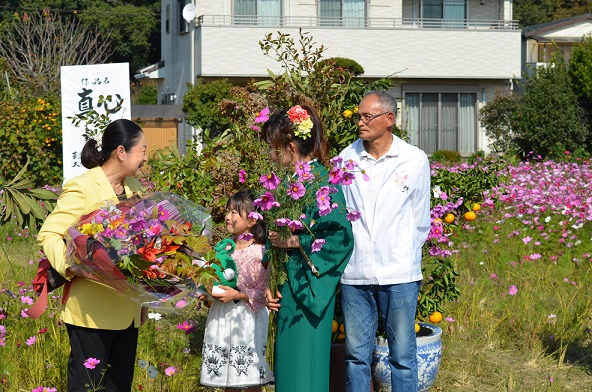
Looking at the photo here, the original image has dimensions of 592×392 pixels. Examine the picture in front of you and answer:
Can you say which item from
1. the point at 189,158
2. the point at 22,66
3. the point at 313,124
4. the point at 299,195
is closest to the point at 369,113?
the point at 313,124

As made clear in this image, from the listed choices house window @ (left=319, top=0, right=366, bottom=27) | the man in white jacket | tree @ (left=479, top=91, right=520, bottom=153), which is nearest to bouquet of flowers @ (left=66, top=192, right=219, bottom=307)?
the man in white jacket

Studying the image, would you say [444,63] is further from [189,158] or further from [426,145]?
[189,158]

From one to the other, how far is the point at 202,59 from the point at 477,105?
8.14 meters

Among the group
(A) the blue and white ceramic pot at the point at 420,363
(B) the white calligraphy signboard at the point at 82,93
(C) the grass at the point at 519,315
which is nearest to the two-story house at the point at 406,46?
(B) the white calligraphy signboard at the point at 82,93

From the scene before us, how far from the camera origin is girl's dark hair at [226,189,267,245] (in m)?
4.84

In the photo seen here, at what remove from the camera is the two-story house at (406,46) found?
24.2 m

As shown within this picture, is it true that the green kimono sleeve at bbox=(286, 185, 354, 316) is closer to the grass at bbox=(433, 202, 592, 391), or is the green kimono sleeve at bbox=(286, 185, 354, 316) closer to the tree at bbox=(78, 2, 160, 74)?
the grass at bbox=(433, 202, 592, 391)

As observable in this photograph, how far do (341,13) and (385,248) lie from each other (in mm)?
21561

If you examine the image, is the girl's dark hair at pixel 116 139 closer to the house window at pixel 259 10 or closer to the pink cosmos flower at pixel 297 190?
the pink cosmos flower at pixel 297 190

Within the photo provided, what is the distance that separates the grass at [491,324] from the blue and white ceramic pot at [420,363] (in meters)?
0.53

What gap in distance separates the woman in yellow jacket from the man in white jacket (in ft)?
3.75

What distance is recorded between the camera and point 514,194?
416 inches

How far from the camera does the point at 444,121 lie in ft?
85.7

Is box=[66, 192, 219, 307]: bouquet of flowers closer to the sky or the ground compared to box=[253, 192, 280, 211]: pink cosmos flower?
closer to the ground
